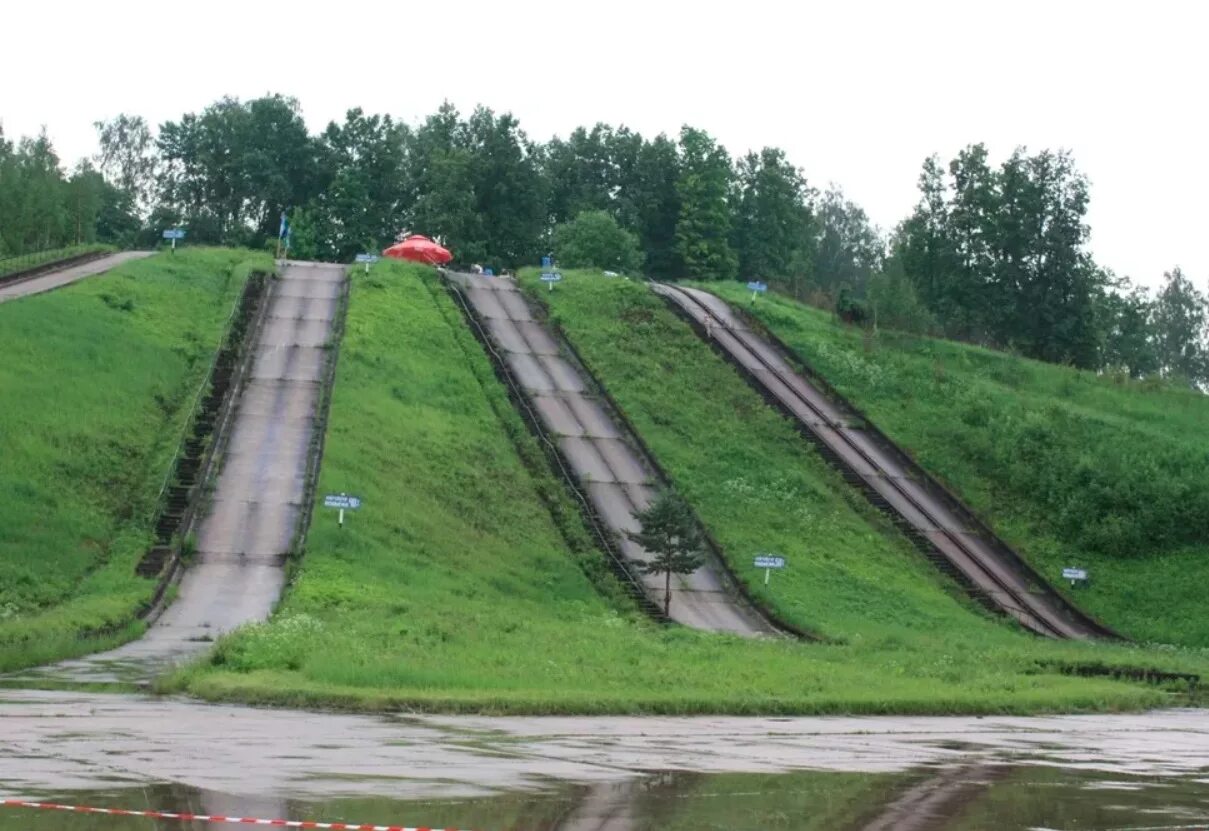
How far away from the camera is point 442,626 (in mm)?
32906

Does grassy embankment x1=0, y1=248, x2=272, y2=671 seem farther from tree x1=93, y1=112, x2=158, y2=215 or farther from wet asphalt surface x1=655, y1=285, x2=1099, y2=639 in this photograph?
tree x1=93, y1=112, x2=158, y2=215

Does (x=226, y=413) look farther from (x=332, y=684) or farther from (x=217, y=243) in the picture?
(x=217, y=243)

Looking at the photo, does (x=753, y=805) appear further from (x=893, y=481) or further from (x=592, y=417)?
(x=592, y=417)

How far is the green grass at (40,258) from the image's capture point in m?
70.6

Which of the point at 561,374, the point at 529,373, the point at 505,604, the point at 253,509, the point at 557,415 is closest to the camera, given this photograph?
the point at 505,604

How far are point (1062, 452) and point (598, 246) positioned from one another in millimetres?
43099

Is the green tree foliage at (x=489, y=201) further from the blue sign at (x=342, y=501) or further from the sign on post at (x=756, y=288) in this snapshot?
the blue sign at (x=342, y=501)

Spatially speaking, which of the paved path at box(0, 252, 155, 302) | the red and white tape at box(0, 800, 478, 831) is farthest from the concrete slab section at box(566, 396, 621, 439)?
the red and white tape at box(0, 800, 478, 831)

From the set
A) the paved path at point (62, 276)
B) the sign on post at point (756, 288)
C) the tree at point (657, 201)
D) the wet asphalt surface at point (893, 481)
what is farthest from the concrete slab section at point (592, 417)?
the tree at point (657, 201)

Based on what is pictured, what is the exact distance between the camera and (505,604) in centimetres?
4094

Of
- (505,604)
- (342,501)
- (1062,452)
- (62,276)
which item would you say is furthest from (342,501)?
A: (62,276)

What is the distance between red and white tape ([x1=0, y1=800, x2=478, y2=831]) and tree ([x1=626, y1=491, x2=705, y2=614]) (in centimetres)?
2976

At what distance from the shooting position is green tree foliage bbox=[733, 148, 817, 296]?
12206 centimetres

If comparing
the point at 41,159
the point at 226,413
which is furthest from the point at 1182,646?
the point at 41,159
